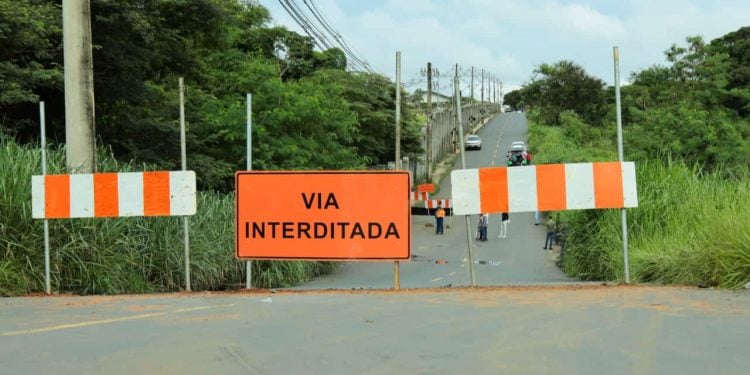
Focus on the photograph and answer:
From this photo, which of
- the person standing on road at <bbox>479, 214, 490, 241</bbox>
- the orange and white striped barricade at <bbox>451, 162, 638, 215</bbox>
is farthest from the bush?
the person standing on road at <bbox>479, 214, 490, 241</bbox>

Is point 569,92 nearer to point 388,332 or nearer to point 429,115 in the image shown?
point 429,115

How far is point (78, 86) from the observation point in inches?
452

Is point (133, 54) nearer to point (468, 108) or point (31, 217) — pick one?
point (31, 217)

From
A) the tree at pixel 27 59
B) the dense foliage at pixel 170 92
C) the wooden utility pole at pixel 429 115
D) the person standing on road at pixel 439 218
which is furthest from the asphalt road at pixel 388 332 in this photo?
the wooden utility pole at pixel 429 115

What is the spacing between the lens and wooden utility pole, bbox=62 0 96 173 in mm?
11336

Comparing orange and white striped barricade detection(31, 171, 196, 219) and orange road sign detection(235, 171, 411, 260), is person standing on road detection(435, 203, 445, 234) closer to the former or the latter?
orange road sign detection(235, 171, 411, 260)

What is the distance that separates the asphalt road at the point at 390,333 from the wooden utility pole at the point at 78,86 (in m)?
3.89

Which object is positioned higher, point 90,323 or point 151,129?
point 151,129

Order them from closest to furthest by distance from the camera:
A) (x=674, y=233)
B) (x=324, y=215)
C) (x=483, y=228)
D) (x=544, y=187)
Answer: (x=544, y=187) < (x=324, y=215) < (x=674, y=233) < (x=483, y=228)

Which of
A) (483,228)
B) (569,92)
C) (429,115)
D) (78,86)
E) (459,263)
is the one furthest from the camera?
(569,92)

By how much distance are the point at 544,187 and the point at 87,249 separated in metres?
5.95

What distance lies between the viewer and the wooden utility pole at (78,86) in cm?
1134

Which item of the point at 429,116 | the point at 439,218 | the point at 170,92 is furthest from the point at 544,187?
the point at 429,116

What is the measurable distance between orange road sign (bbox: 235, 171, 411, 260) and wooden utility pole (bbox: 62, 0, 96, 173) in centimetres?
408
